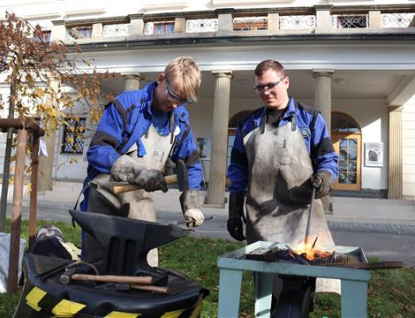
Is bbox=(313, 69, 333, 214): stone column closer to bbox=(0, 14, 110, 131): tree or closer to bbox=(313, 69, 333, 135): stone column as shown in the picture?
bbox=(313, 69, 333, 135): stone column

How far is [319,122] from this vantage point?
8.03ft

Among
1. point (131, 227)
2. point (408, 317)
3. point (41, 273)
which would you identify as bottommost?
point (408, 317)

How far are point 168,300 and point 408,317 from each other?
10.3 ft

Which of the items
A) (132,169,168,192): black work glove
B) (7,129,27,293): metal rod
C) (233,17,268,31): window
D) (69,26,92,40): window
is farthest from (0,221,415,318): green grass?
(69,26,92,40): window

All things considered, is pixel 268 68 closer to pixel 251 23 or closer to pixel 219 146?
pixel 219 146

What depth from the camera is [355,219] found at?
1109cm

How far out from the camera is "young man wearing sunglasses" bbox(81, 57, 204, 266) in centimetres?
197

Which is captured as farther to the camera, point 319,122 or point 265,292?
point 319,122

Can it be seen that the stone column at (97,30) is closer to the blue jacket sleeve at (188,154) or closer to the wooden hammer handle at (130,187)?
the blue jacket sleeve at (188,154)

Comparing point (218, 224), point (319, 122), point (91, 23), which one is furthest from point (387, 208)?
point (91, 23)

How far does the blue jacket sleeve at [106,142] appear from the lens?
195 cm

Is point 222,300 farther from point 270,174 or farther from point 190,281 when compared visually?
point 270,174

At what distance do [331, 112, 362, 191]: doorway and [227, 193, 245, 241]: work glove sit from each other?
14.4 meters

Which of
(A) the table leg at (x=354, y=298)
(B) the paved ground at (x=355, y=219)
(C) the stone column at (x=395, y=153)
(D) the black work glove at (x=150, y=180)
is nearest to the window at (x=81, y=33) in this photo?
(B) the paved ground at (x=355, y=219)
